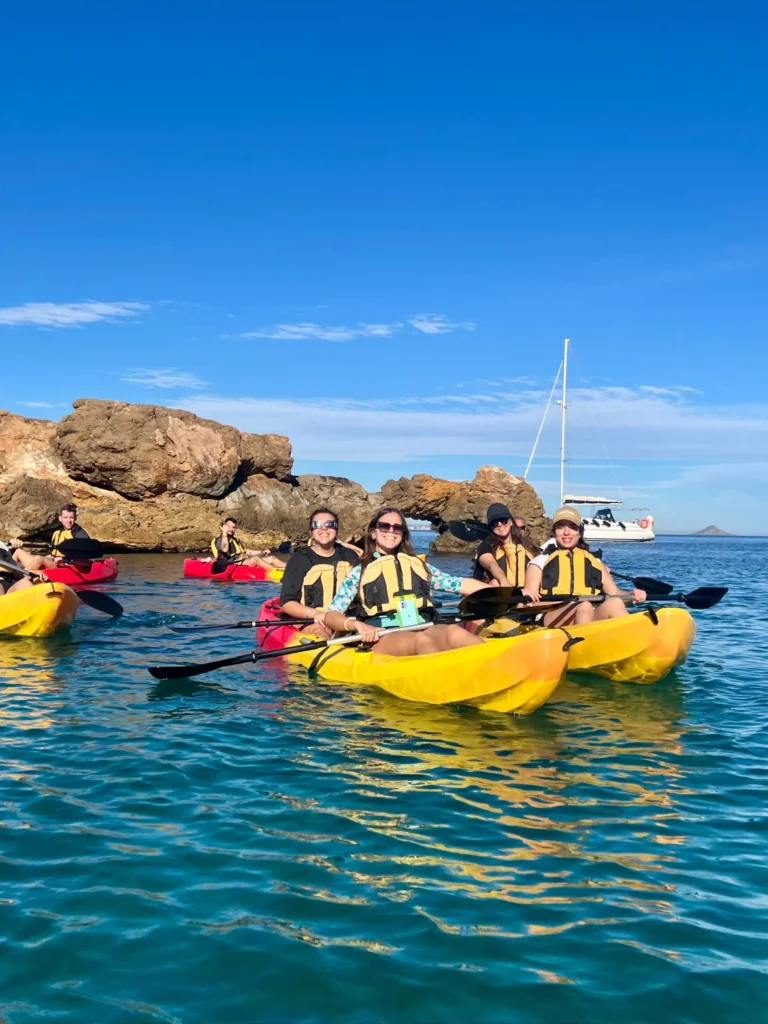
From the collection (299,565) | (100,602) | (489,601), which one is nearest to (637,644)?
(489,601)

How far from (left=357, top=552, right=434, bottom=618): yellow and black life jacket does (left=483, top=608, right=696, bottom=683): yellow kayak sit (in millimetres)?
1522

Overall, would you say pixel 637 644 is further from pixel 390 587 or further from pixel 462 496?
pixel 462 496

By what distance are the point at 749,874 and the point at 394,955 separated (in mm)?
1661

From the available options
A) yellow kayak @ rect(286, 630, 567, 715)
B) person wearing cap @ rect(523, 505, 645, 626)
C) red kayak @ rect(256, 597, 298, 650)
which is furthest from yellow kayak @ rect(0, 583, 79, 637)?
person wearing cap @ rect(523, 505, 645, 626)

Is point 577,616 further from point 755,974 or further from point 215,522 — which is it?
point 215,522

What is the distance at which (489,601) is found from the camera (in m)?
7.01

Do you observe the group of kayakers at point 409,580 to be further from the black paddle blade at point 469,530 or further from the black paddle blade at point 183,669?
the black paddle blade at point 469,530

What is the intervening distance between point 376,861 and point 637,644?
4.49 m

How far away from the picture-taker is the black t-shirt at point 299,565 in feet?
26.4

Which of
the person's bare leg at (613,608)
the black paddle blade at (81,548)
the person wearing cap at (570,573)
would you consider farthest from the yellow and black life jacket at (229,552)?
the person's bare leg at (613,608)

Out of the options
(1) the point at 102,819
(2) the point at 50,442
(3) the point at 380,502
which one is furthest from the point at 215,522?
(1) the point at 102,819

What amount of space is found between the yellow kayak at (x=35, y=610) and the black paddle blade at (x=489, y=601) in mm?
4948

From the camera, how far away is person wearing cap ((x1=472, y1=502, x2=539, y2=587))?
9.17 m

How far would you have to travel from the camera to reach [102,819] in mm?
4168
